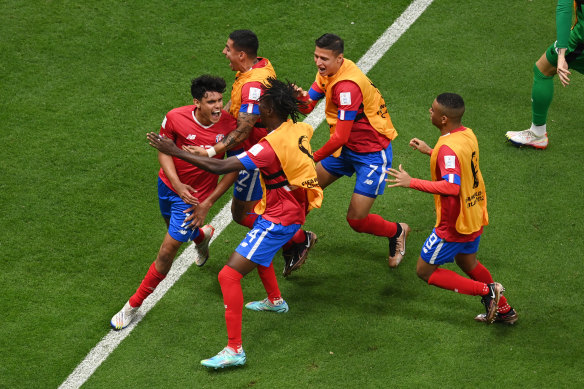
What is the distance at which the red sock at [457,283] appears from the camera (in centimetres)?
690

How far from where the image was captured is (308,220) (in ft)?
28.6

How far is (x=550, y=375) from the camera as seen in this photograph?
6637mm

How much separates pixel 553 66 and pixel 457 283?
3.49m

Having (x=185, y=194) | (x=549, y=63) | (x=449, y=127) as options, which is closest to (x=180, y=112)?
(x=185, y=194)

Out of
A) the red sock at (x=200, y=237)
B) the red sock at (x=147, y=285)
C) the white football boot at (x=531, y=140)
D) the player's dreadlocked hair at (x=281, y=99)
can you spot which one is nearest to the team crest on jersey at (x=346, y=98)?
the player's dreadlocked hair at (x=281, y=99)

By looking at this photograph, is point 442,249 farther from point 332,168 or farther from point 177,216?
point 177,216

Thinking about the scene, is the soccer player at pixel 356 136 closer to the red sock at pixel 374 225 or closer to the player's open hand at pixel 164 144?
the red sock at pixel 374 225

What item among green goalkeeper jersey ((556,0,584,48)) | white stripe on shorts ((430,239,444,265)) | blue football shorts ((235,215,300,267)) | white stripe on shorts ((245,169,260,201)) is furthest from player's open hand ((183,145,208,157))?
green goalkeeper jersey ((556,0,584,48))

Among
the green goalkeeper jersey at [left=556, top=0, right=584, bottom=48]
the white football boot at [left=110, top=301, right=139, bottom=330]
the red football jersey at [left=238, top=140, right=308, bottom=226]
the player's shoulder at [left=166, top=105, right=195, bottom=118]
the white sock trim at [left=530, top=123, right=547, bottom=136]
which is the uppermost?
the player's shoulder at [left=166, top=105, right=195, bottom=118]

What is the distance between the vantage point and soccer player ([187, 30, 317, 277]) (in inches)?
287

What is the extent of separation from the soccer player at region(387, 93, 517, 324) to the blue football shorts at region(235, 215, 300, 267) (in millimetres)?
975

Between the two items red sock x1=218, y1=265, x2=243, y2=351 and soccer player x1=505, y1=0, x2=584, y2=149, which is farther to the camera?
soccer player x1=505, y1=0, x2=584, y2=149

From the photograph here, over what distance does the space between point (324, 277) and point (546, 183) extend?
109 inches

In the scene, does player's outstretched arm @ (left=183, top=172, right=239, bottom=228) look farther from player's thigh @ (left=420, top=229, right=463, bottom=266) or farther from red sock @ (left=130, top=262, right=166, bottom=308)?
player's thigh @ (left=420, top=229, right=463, bottom=266)
